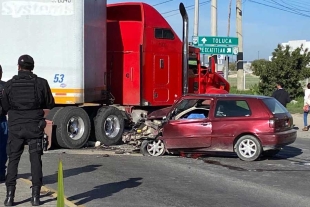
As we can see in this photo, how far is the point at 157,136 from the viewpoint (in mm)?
13211

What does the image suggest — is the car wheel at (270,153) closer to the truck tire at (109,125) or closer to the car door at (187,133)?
the car door at (187,133)

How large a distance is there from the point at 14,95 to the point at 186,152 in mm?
6657

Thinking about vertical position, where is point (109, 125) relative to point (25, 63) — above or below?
below

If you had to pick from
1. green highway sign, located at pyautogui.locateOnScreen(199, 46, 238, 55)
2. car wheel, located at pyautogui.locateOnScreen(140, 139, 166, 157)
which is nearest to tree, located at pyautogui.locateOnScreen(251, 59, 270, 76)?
green highway sign, located at pyautogui.locateOnScreen(199, 46, 238, 55)

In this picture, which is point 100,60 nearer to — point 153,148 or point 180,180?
point 153,148

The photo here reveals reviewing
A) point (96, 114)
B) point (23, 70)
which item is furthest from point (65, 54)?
point (23, 70)

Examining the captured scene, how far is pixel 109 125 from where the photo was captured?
15.4 m

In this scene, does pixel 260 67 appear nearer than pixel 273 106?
No

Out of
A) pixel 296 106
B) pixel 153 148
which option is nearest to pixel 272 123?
pixel 153 148

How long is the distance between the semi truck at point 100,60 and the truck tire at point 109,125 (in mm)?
25

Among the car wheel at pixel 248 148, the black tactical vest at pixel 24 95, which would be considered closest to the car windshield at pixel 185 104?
the car wheel at pixel 248 148

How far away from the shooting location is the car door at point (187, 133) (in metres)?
12.8

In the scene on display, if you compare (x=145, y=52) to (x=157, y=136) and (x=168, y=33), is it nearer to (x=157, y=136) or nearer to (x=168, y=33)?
(x=168, y=33)

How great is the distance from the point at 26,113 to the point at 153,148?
6341mm
